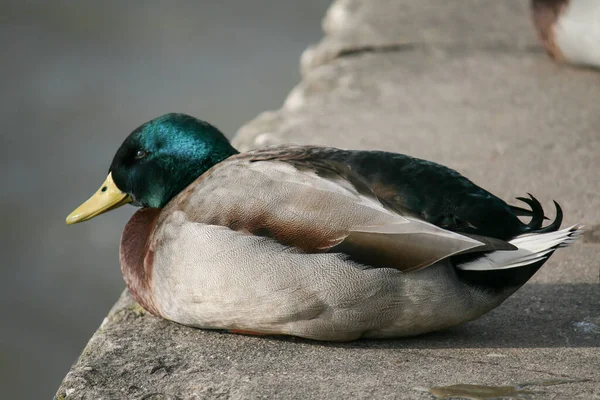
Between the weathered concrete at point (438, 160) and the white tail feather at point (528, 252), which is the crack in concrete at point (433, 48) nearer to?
the weathered concrete at point (438, 160)

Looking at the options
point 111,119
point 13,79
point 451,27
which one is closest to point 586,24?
point 451,27

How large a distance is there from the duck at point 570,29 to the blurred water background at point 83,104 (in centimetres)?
322

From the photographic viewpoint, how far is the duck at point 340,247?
9.38ft

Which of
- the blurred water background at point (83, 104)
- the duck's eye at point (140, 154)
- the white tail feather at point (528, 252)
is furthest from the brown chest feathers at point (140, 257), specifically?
the blurred water background at point (83, 104)

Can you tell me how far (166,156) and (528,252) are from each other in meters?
1.35

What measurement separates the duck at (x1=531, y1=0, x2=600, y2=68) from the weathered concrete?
4.8 inches

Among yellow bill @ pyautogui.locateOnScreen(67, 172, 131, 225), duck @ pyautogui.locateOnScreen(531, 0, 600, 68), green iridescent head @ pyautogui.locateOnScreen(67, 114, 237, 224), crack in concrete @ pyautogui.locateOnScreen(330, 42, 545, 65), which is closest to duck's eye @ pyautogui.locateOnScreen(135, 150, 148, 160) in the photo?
green iridescent head @ pyautogui.locateOnScreen(67, 114, 237, 224)

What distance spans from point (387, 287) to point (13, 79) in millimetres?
7233

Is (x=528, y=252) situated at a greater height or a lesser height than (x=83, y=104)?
lesser

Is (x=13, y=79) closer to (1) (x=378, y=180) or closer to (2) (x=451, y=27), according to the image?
(2) (x=451, y=27)

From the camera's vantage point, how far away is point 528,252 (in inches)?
112

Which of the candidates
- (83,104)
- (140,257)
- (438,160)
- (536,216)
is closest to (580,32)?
(438,160)

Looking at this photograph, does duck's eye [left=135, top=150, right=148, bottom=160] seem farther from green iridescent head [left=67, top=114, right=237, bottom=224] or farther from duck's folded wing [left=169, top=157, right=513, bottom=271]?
duck's folded wing [left=169, top=157, right=513, bottom=271]

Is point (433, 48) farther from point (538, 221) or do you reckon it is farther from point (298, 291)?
point (298, 291)
